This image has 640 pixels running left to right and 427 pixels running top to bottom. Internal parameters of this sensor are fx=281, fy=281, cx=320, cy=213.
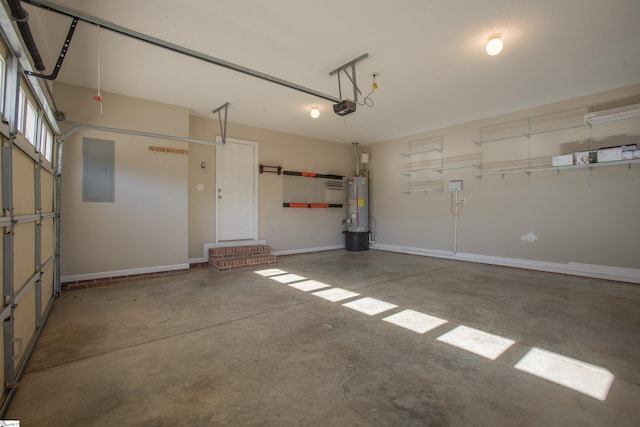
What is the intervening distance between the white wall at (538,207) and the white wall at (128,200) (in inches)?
208

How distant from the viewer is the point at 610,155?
4.21 metres

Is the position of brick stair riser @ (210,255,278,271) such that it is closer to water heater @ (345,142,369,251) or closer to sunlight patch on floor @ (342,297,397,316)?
water heater @ (345,142,369,251)

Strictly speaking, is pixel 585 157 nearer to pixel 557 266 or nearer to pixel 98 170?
pixel 557 266

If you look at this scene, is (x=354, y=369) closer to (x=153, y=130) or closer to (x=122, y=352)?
(x=122, y=352)

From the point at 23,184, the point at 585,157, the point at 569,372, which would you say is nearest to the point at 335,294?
the point at 569,372

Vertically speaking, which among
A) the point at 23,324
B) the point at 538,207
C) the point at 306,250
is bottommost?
the point at 306,250

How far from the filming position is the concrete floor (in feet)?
5.12

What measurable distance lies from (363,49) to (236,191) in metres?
3.93

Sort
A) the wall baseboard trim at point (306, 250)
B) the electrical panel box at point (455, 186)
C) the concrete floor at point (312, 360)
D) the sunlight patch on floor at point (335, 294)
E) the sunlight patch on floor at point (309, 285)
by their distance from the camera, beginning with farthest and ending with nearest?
the wall baseboard trim at point (306, 250)
the electrical panel box at point (455, 186)
the sunlight patch on floor at point (309, 285)
the sunlight patch on floor at point (335, 294)
the concrete floor at point (312, 360)

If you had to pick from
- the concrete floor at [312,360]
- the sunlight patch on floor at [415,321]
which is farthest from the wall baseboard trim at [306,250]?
the sunlight patch on floor at [415,321]

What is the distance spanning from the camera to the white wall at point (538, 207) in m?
4.36

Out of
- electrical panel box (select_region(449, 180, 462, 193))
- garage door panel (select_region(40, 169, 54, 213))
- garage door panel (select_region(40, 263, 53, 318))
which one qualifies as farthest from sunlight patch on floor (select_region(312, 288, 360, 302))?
electrical panel box (select_region(449, 180, 462, 193))

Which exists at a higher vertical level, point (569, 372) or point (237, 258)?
point (237, 258)

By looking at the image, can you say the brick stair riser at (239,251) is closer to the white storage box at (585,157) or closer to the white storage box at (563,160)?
the white storage box at (563,160)
